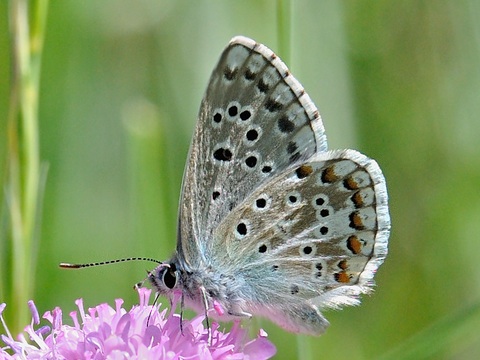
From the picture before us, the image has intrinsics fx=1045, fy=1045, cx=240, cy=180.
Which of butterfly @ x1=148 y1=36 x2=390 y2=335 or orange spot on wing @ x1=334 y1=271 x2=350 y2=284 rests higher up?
butterfly @ x1=148 y1=36 x2=390 y2=335

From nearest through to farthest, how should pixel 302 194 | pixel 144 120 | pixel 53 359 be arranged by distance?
pixel 53 359
pixel 302 194
pixel 144 120

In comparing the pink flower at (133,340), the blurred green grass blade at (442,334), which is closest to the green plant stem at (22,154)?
the pink flower at (133,340)

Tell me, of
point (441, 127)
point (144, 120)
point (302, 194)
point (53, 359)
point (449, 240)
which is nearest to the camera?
point (53, 359)

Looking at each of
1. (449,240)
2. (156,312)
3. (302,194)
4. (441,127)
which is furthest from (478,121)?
(156,312)

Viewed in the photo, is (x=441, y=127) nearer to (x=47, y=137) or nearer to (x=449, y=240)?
(x=449, y=240)

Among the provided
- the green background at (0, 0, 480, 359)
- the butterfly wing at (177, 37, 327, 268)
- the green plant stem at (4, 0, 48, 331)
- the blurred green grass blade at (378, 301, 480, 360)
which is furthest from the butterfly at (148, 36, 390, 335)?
the green background at (0, 0, 480, 359)

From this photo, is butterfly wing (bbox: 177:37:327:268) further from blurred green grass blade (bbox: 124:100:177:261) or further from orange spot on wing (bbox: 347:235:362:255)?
blurred green grass blade (bbox: 124:100:177:261)

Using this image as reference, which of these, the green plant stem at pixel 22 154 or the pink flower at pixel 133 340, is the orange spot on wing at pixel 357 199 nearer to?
the pink flower at pixel 133 340
